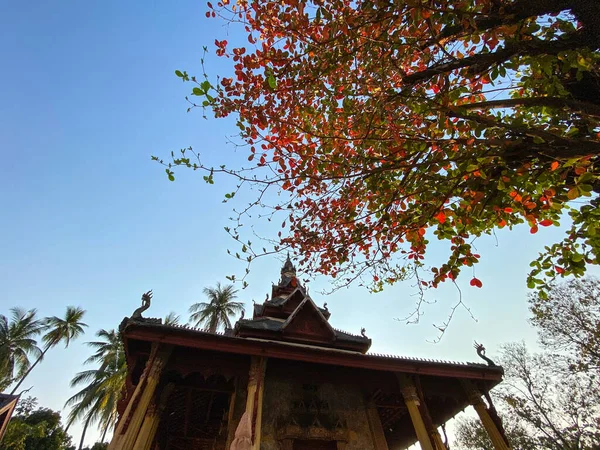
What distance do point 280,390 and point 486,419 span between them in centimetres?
588

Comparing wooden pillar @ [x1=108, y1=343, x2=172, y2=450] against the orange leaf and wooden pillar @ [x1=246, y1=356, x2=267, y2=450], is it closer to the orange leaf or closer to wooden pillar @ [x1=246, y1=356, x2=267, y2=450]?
wooden pillar @ [x1=246, y1=356, x2=267, y2=450]

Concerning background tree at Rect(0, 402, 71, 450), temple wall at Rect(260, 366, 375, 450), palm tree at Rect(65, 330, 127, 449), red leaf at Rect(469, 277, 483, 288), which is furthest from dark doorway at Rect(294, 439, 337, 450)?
background tree at Rect(0, 402, 71, 450)

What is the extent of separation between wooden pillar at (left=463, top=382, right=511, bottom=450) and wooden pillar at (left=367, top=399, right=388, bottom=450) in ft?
9.17

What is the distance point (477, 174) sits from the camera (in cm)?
380

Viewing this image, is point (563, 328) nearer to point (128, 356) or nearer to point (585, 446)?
point (585, 446)


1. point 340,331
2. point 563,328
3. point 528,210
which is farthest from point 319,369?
point 563,328

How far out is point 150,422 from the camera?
7484 mm

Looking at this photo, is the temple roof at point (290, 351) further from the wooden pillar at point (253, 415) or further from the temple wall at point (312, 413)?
the temple wall at point (312, 413)

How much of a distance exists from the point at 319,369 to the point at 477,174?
324 inches

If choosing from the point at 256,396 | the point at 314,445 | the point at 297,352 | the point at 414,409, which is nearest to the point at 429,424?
the point at 414,409

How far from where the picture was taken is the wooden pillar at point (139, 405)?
653 cm

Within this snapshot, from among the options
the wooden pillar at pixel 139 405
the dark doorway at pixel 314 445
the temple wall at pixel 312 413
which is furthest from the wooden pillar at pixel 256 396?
the wooden pillar at pixel 139 405

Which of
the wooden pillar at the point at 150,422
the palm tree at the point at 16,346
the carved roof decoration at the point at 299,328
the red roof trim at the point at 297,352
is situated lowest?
the wooden pillar at the point at 150,422

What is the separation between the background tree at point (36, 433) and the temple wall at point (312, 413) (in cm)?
2785
